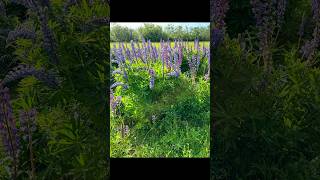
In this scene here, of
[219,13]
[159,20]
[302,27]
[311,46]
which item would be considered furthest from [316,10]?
[159,20]

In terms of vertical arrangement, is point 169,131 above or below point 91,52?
below

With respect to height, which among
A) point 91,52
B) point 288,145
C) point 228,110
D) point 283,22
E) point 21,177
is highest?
point 283,22

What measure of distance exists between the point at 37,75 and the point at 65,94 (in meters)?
0.24

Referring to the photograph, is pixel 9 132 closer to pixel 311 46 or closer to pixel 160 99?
A: pixel 160 99

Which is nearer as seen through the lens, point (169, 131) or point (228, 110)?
point (228, 110)

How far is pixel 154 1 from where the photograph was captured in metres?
3.33

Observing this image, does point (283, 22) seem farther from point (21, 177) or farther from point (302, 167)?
point (21, 177)

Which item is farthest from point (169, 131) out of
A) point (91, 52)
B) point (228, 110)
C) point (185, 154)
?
point (91, 52)

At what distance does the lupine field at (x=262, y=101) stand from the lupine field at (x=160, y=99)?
0.21m

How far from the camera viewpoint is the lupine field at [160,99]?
136 inches

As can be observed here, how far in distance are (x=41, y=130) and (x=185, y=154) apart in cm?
104

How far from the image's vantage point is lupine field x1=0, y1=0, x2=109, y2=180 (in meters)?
3.21

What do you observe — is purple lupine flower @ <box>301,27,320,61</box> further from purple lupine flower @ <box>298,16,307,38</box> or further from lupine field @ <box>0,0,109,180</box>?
lupine field @ <box>0,0,109,180</box>

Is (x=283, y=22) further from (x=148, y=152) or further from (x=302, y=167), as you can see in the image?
(x=148, y=152)
